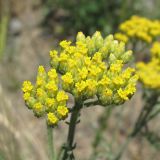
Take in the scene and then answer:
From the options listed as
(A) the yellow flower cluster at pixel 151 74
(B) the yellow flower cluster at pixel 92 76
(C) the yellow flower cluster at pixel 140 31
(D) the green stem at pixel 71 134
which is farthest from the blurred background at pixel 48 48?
(B) the yellow flower cluster at pixel 92 76

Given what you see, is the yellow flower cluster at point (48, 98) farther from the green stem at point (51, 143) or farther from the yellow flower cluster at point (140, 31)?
the yellow flower cluster at point (140, 31)

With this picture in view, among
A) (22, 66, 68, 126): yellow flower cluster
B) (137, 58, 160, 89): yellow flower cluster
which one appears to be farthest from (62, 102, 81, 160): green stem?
(137, 58, 160, 89): yellow flower cluster

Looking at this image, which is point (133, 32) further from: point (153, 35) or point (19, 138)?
point (19, 138)

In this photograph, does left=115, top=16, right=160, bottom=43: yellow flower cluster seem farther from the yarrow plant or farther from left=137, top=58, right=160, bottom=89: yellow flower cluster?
the yarrow plant

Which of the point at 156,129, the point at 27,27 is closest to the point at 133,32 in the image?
the point at 156,129

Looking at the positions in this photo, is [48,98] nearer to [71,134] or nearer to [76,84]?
[76,84]

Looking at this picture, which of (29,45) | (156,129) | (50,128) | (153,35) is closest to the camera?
(50,128)

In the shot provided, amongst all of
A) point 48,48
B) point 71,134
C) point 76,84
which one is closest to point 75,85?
point 76,84
